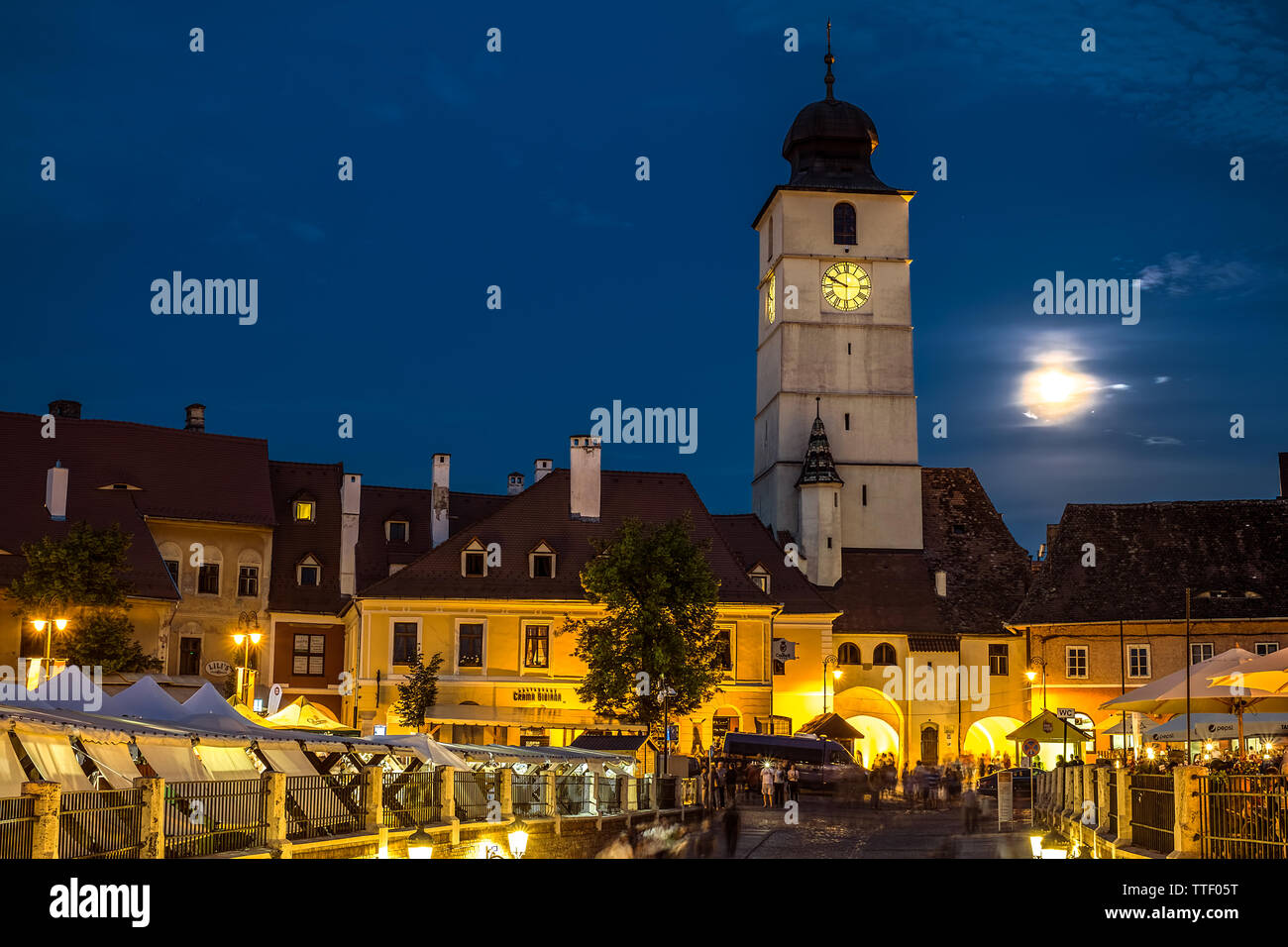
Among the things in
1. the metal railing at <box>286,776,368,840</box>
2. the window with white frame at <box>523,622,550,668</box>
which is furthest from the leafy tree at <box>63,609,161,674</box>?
the metal railing at <box>286,776,368,840</box>

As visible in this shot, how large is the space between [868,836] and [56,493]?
36612mm

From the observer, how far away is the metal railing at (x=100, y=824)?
678 inches

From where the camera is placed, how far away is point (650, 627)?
5181cm

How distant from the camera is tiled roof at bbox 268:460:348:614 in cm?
6425

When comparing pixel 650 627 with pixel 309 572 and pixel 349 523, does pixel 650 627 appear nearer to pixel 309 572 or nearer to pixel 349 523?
pixel 349 523

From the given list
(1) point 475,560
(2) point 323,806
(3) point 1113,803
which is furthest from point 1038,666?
(3) point 1113,803

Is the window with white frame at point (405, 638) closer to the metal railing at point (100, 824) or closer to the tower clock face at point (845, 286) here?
the tower clock face at point (845, 286)

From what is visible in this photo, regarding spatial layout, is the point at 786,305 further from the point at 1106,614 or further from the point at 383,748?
the point at 383,748

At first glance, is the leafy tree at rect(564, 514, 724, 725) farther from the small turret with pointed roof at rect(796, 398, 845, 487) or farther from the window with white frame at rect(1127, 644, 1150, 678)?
the window with white frame at rect(1127, 644, 1150, 678)

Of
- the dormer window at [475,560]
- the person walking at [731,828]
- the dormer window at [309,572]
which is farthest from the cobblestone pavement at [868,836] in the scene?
the dormer window at [309,572]

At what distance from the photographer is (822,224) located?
78312 millimetres
